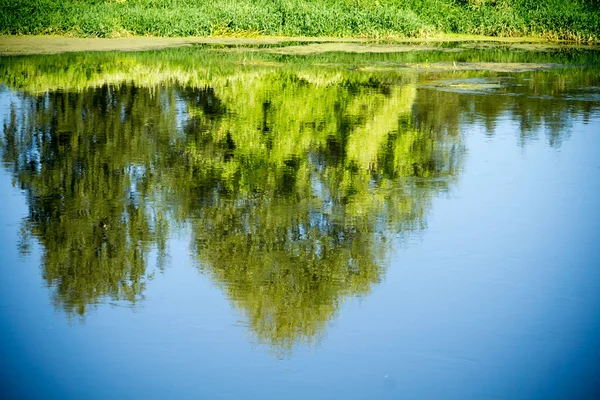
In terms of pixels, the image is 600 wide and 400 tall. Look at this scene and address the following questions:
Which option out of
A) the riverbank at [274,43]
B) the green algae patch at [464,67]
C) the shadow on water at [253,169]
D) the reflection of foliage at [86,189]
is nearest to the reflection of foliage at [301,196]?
the shadow on water at [253,169]

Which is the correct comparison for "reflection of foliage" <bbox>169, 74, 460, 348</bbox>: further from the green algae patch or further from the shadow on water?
the green algae patch

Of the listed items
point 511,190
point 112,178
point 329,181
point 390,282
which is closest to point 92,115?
point 112,178

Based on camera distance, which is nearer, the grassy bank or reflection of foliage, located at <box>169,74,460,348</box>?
reflection of foliage, located at <box>169,74,460,348</box>

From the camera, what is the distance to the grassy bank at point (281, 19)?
85.6 feet

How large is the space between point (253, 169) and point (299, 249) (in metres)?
2.74

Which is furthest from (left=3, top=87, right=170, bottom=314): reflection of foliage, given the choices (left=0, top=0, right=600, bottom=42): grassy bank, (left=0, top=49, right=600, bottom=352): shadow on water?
(left=0, top=0, right=600, bottom=42): grassy bank

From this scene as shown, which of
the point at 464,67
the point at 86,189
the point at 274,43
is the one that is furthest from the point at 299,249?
the point at 274,43

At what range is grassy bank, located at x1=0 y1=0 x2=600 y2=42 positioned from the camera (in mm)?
26094

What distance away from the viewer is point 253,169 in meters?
9.25

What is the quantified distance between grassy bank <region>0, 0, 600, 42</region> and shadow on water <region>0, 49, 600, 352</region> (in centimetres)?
945

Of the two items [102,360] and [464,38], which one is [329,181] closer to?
[102,360]

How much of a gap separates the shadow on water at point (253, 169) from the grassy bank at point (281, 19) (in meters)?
9.45

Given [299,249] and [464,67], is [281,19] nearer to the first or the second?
[464,67]

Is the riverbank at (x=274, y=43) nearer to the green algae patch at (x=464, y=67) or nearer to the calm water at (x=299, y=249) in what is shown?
the green algae patch at (x=464, y=67)
